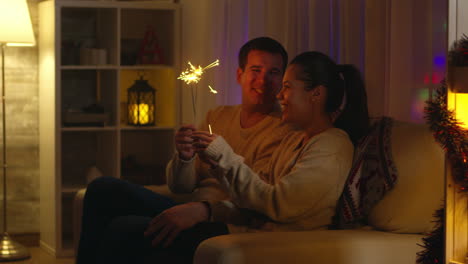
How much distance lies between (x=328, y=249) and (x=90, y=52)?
2555 millimetres

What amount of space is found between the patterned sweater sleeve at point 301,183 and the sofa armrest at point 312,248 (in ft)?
0.36

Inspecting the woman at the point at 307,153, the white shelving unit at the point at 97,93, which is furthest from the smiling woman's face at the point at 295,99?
the white shelving unit at the point at 97,93

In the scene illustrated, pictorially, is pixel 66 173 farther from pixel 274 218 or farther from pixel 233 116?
pixel 274 218

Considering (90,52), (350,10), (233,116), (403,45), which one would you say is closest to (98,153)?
(90,52)

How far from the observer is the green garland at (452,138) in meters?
1.62

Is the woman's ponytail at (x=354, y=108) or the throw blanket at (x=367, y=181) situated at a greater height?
the woman's ponytail at (x=354, y=108)

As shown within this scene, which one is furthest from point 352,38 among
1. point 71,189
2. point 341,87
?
point 71,189

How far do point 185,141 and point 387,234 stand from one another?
76cm

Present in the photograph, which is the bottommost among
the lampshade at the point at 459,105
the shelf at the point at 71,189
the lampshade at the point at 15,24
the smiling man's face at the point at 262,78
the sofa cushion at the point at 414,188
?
the shelf at the point at 71,189

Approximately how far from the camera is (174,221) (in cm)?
218

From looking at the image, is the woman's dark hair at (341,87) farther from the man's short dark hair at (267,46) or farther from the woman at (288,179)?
the man's short dark hair at (267,46)

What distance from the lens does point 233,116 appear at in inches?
111

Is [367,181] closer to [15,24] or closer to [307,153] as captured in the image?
[307,153]

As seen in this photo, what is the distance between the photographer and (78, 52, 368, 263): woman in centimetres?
210
